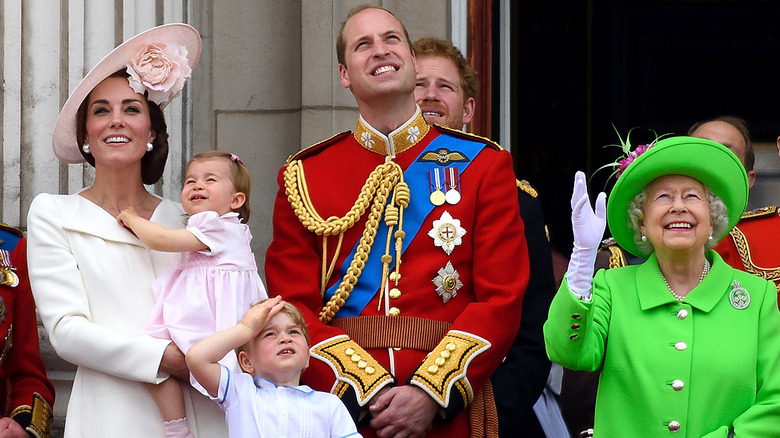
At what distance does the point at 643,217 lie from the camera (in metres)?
4.09

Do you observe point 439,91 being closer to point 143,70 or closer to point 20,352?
point 143,70

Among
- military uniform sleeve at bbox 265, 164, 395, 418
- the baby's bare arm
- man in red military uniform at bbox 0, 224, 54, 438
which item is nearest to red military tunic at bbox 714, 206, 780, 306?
military uniform sleeve at bbox 265, 164, 395, 418

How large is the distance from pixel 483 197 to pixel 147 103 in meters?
1.08

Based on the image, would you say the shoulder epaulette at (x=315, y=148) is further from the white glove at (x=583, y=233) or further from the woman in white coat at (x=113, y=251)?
the white glove at (x=583, y=233)

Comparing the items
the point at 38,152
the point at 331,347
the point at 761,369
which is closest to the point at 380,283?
the point at 331,347

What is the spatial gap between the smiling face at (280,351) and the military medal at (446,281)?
1.49 ft

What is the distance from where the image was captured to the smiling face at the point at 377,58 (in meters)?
4.40

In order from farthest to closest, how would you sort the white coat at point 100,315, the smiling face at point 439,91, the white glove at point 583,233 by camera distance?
the smiling face at point 439,91
the white coat at point 100,315
the white glove at point 583,233

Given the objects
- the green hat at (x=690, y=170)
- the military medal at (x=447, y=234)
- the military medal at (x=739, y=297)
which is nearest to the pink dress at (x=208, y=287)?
the military medal at (x=447, y=234)

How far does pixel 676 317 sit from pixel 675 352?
4.4 inches

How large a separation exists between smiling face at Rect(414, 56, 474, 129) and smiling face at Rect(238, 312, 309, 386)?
123 cm

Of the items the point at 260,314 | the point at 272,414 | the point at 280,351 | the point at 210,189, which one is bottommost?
the point at 272,414

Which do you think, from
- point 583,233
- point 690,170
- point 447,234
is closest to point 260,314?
point 447,234

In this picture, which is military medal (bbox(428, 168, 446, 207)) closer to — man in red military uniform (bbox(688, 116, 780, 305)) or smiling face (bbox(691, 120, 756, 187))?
man in red military uniform (bbox(688, 116, 780, 305))
